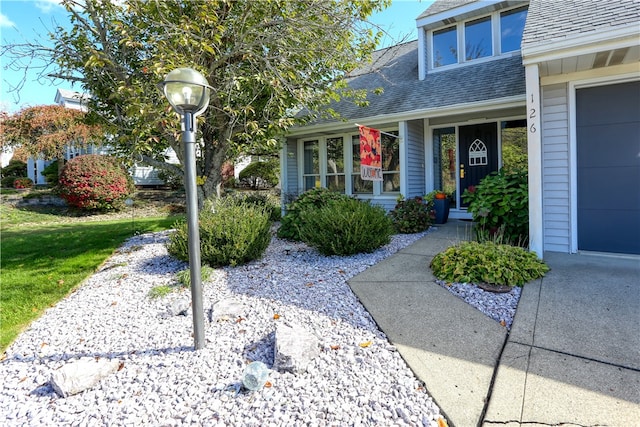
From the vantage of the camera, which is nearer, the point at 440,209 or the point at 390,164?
the point at 440,209

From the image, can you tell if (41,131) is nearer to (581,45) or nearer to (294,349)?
(294,349)

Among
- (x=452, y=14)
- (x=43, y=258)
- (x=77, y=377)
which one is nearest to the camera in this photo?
(x=77, y=377)

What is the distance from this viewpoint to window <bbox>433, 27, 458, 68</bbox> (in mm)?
8625

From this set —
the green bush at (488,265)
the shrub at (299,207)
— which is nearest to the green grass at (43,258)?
the shrub at (299,207)

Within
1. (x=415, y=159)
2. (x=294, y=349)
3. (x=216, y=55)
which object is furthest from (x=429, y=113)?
(x=294, y=349)

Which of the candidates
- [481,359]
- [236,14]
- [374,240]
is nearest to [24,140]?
[236,14]

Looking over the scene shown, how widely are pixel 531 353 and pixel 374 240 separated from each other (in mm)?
2968

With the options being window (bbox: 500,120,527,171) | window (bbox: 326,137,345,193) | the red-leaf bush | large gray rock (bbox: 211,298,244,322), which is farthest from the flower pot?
the red-leaf bush

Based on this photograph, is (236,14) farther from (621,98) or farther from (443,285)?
(621,98)

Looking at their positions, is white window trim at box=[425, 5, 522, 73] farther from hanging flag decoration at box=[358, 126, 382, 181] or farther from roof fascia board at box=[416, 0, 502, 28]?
hanging flag decoration at box=[358, 126, 382, 181]

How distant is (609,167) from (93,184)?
13.0m

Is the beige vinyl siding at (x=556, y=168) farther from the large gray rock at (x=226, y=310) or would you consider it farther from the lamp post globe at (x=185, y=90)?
the lamp post globe at (x=185, y=90)

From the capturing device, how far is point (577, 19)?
14.8 feet

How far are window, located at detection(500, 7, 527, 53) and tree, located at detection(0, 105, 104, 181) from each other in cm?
1412
